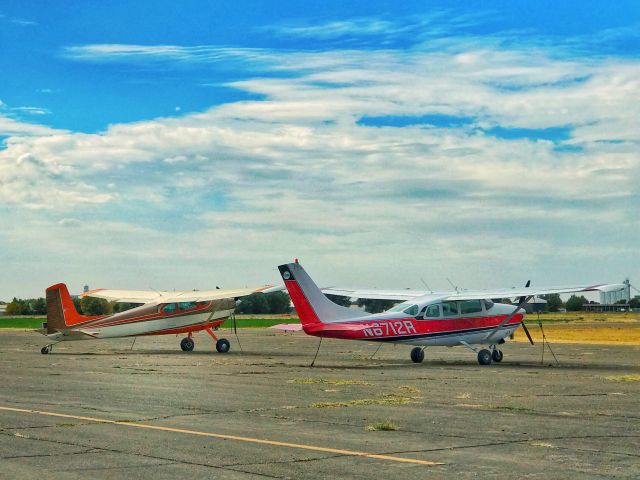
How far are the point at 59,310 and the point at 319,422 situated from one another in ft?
83.4

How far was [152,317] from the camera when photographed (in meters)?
40.0

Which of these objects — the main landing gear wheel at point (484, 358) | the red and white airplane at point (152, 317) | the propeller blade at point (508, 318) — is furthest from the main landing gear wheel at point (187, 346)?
the main landing gear wheel at point (484, 358)

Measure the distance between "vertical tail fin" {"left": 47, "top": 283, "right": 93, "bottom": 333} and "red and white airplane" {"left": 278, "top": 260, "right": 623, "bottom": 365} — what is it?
1196 cm

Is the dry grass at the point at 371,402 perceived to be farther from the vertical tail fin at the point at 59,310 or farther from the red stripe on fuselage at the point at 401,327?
the vertical tail fin at the point at 59,310

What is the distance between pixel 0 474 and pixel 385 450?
15.5 ft

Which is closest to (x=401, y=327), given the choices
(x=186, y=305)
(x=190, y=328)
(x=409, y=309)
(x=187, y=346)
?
(x=409, y=309)

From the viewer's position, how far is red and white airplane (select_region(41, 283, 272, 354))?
126 ft

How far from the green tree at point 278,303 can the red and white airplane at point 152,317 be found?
4865 inches

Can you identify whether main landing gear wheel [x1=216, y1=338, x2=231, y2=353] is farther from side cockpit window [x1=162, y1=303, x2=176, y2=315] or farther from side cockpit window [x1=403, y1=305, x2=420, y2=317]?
side cockpit window [x1=403, y1=305, x2=420, y2=317]

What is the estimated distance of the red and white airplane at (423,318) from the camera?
2966cm

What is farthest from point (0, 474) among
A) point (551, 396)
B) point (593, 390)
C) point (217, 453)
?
point (593, 390)

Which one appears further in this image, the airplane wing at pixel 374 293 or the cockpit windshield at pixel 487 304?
the airplane wing at pixel 374 293

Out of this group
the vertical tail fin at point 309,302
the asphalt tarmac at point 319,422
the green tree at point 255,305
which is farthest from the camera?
the green tree at point 255,305

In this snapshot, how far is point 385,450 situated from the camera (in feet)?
40.5
